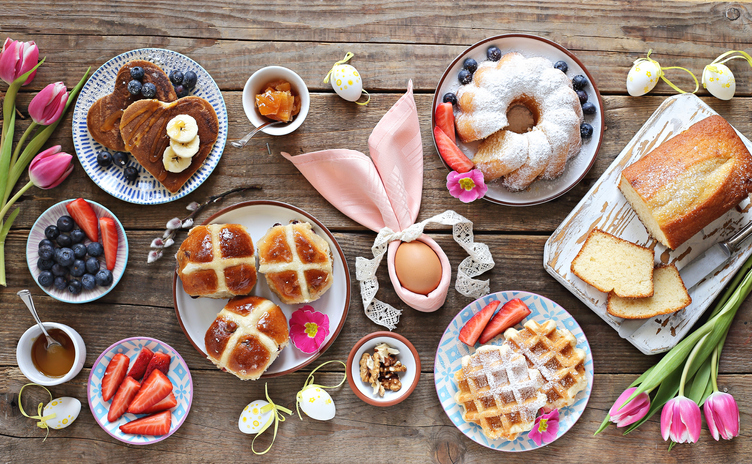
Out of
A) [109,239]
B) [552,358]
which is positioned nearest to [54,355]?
[109,239]

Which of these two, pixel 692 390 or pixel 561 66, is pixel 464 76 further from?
pixel 692 390

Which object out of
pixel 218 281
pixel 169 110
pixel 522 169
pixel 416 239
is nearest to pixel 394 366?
pixel 416 239

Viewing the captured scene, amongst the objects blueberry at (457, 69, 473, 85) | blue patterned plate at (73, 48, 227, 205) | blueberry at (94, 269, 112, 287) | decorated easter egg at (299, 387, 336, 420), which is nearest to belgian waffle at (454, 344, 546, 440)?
decorated easter egg at (299, 387, 336, 420)

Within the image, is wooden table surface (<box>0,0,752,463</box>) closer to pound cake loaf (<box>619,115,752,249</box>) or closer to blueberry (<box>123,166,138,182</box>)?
blueberry (<box>123,166,138,182</box>)

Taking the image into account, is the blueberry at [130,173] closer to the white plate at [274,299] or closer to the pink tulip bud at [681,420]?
the white plate at [274,299]

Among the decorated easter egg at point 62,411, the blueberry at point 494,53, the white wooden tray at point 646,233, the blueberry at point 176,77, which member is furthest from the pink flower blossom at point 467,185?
the decorated easter egg at point 62,411

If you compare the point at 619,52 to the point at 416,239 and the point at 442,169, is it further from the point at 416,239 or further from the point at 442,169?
the point at 416,239
